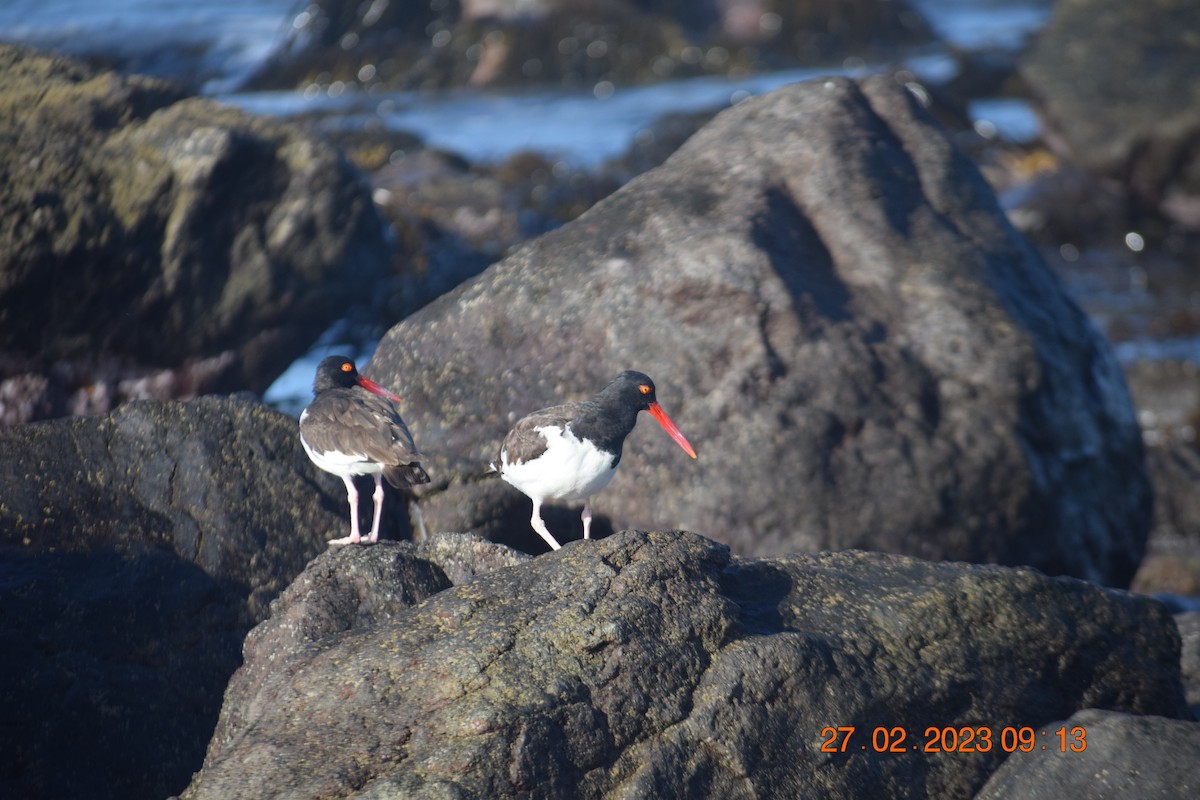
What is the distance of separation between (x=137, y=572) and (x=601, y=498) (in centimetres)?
253

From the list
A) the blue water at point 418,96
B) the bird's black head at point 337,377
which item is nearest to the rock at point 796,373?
the bird's black head at point 337,377

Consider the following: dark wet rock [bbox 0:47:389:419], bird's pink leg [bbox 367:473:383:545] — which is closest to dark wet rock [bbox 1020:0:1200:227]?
dark wet rock [bbox 0:47:389:419]

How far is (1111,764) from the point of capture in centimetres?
417

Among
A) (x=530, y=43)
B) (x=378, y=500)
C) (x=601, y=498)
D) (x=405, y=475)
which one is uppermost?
(x=405, y=475)

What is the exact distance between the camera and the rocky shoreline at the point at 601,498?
4.04 meters

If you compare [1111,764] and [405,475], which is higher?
[405,475]

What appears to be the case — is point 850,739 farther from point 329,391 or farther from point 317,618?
point 329,391

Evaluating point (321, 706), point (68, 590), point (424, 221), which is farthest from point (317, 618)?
point (424, 221)

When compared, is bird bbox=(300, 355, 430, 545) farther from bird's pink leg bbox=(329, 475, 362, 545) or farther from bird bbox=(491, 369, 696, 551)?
bird bbox=(491, 369, 696, 551)

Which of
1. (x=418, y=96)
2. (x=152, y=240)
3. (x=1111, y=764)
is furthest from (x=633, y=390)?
(x=418, y=96)

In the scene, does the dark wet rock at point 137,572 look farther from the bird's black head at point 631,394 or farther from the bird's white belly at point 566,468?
the bird's black head at point 631,394

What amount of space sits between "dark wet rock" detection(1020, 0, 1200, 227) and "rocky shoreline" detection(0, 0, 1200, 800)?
7.76 m

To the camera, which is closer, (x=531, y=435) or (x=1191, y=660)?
(x=531, y=435)

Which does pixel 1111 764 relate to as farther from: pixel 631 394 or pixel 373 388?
pixel 373 388
